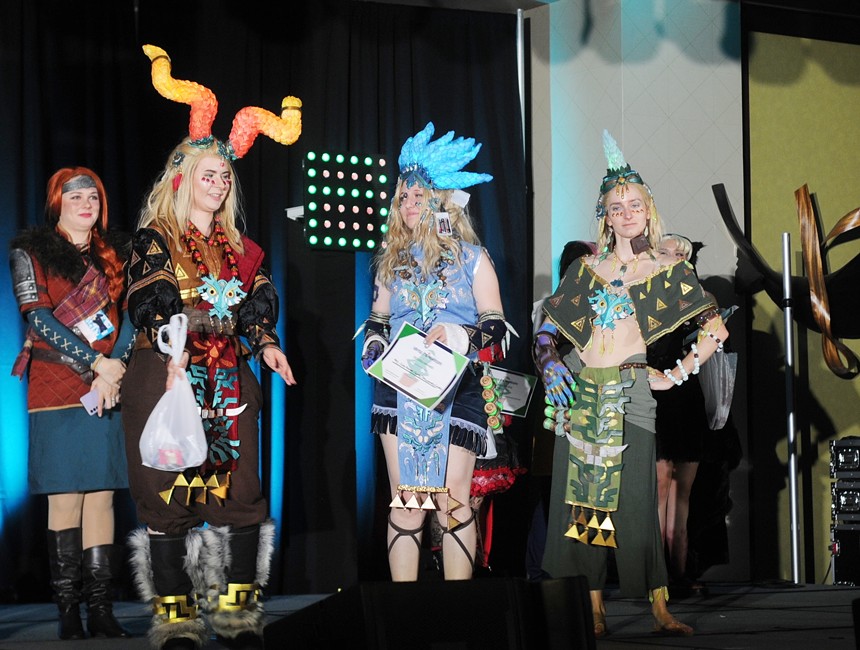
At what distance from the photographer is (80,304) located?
14.2 ft

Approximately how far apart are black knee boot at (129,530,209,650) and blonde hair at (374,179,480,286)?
1.26 metres

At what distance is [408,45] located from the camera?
21.4 feet

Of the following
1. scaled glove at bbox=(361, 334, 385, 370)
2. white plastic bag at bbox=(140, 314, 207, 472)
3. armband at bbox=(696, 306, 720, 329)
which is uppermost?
armband at bbox=(696, 306, 720, 329)

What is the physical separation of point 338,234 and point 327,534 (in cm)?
162

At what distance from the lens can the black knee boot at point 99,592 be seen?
4.18 meters

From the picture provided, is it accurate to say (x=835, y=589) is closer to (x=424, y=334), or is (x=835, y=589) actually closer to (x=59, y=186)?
(x=424, y=334)

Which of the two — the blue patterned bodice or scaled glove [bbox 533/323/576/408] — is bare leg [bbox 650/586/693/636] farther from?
the blue patterned bodice

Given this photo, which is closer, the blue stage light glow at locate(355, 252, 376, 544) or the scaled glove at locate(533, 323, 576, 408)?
the scaled glove at locate(533, 323, 576, 408)

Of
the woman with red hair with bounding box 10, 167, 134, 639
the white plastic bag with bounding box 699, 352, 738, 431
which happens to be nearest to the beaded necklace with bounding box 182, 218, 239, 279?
the woman with red hair with bounding box 10, 167, 134, 639

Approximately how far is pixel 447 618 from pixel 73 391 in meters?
2.54

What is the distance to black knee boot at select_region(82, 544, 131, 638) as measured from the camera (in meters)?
4.18

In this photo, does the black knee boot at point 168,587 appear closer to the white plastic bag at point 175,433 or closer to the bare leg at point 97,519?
the white plastic bag at point 175,433

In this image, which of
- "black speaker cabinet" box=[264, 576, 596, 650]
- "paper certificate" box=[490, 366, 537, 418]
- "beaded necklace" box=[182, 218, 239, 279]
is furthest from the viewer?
"paper certificate" box=[490, 366, 537, 418]

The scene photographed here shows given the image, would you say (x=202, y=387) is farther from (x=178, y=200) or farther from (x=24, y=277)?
(x=24, y=277)
